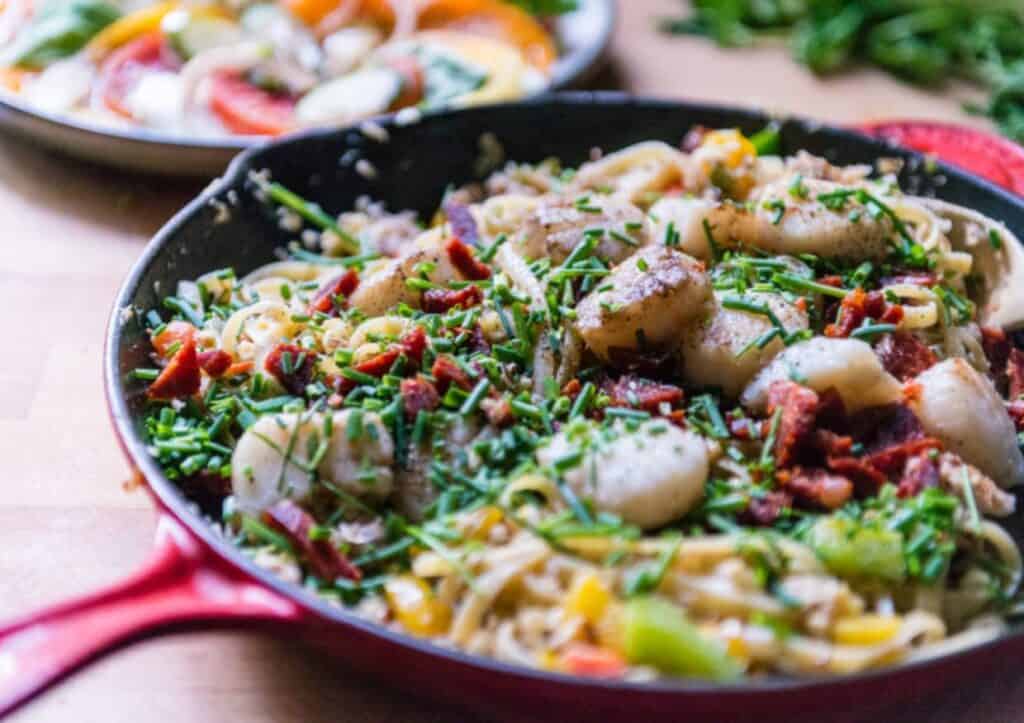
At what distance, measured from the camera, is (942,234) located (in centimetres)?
268

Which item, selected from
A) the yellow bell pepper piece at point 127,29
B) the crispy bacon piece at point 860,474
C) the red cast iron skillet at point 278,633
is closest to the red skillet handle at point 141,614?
the red cast iron skillet at point 278,633

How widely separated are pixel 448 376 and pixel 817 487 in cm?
67

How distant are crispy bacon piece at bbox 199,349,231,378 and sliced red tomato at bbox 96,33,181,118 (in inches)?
71.2

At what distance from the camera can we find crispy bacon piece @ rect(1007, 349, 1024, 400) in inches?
95.3

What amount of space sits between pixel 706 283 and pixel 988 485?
61 centimetres

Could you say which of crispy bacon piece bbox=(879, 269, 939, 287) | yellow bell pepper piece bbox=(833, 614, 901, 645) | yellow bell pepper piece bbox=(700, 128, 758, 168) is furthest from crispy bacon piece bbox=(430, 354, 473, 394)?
yellow bell pepper piece bbox=(700, 128, 758, 168)

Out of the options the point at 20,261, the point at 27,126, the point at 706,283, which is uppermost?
the point at 706,283

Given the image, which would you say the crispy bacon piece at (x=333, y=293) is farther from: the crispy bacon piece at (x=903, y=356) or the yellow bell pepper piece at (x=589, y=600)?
the crispy bacon piece at (x=903, y=356)

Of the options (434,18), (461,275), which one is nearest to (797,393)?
(461,275)

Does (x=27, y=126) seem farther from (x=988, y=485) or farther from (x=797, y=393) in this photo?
(x=988, y=485)

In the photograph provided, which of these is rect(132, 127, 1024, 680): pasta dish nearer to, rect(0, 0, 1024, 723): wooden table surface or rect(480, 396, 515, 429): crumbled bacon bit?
rect(480, 396, 515, 429): crumbled bacon bit

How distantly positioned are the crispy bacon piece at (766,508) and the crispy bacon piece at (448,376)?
0.53 meters

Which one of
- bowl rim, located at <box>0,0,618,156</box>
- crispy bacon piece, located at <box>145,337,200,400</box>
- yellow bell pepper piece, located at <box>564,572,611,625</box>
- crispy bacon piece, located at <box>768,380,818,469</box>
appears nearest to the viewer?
yellow bell pepper piece, located at <box>564,572,611,625</box>

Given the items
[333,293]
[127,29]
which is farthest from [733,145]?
[127,29]
